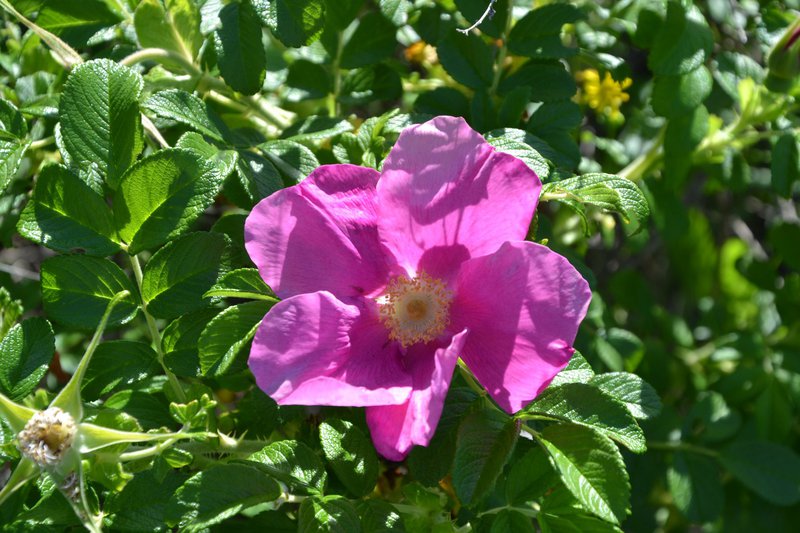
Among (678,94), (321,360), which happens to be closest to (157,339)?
(321,360)

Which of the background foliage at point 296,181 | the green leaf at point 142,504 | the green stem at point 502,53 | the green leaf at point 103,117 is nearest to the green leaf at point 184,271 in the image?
the background foliage at point 296,181

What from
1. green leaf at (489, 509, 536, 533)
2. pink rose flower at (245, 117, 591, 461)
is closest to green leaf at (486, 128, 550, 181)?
pink rose flower at (245, 117, 591, 461)

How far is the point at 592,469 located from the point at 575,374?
173mm

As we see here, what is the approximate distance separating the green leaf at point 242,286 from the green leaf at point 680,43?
829 millimetres

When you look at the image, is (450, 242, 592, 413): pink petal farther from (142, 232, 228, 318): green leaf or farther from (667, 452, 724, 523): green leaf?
(667, 452, 724, 523): green leaf

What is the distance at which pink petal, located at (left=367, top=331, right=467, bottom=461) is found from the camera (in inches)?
41.2

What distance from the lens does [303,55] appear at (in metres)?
1.76

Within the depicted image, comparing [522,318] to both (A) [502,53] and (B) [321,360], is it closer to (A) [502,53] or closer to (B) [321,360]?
(B) [321,360]

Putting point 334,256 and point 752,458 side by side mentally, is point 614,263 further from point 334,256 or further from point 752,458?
point 334,256

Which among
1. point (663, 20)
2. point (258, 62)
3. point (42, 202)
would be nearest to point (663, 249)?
point (663, 20)

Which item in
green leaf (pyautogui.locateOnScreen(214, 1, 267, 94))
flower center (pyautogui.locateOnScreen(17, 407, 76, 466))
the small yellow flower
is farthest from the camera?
the small yellow flower

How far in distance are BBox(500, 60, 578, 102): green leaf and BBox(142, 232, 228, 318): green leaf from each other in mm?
608

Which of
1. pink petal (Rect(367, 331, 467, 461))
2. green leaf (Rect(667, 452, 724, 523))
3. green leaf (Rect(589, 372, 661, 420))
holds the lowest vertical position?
green leaf (Rect(667, 452, 724, 523))

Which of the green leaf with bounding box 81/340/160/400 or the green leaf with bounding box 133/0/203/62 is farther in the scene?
the green leaf with bounding box 133/0/203/62
